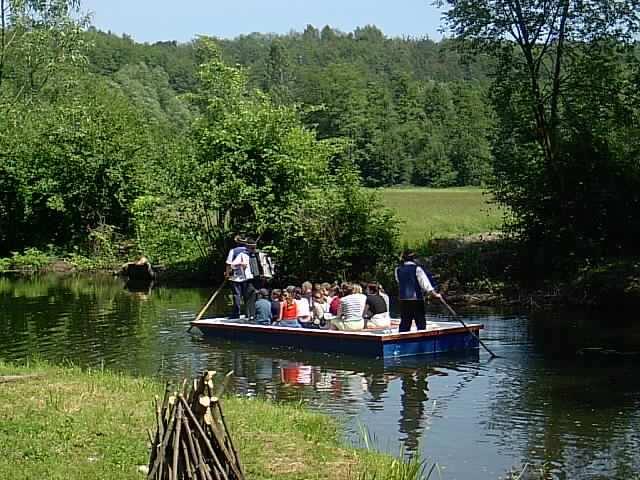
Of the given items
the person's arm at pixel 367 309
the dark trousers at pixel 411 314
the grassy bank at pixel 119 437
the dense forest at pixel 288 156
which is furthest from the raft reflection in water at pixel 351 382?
the dense forest at pixel 288 156

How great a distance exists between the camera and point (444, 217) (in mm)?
42938

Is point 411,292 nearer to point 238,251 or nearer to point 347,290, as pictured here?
point 347,290

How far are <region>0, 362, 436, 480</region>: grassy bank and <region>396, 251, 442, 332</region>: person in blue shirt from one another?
677 cm

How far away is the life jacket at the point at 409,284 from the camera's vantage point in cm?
1920

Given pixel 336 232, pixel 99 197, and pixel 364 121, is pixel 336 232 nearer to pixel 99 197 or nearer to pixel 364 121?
pixel 99 197

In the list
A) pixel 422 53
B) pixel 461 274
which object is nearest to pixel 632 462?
pixel 461 274

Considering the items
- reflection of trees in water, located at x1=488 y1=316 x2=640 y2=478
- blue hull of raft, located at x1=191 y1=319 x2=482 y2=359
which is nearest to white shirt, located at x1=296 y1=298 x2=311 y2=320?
blue hull of raft, located at x1=191 y1=319 x2=482 y2=359

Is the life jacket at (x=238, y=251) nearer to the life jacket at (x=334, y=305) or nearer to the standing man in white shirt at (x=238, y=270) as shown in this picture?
the standing man in white shirt at (x=238, y=270)

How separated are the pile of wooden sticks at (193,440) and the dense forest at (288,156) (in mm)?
23580

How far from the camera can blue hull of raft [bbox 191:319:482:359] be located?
1885 centimetres

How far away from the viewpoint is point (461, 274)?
1196 inches

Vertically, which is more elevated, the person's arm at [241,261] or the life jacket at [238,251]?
the life jacket at [238,251]

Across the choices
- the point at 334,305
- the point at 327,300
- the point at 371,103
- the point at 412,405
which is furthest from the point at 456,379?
the point at 371,103

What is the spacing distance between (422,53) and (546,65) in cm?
12933
